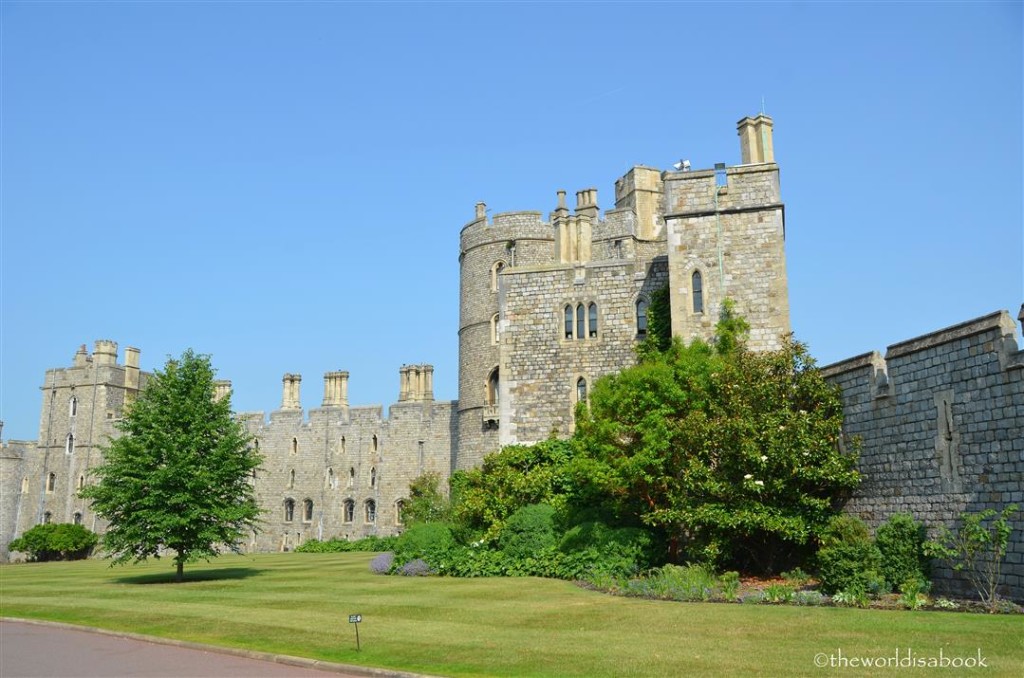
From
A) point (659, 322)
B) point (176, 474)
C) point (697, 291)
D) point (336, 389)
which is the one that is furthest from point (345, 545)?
point (697, 291)

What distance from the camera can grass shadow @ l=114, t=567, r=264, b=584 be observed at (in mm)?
24170

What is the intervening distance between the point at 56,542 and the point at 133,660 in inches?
1706

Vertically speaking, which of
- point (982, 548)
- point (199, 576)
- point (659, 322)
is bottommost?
point (199, 576)

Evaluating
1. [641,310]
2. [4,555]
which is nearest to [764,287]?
→ [641,310]

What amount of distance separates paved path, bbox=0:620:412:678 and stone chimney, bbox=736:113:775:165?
18614 millimetres

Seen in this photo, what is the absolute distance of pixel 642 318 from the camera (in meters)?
26.4

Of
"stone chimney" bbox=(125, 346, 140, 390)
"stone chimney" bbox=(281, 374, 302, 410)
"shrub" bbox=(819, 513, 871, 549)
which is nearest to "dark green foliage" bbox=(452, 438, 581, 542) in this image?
"shrub" bbox=(819, 513, 871, 549)

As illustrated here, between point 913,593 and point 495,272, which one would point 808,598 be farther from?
point 495,272

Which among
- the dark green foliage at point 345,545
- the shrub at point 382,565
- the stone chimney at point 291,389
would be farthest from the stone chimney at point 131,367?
the shrub at point 382,565

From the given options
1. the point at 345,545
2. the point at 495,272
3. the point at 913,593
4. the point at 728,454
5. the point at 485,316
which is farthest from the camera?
the point at 345,545

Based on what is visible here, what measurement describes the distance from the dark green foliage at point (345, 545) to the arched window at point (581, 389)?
843 inches

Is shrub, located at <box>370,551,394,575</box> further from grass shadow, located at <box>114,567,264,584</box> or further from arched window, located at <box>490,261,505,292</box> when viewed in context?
arched window, located at <box>490,261,505,292</box>

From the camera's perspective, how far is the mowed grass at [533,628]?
32.2 feet

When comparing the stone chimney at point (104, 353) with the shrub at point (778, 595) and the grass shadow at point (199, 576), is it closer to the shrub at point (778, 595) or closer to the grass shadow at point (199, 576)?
the grass shadow at point (199, 576)
